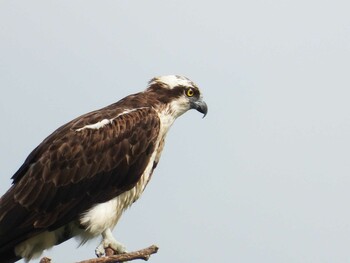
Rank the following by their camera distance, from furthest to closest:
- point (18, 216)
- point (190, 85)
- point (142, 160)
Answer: point (190, 85) < point (142, 160) < point (18, 216)

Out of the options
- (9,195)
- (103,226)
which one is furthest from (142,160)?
(9,195)

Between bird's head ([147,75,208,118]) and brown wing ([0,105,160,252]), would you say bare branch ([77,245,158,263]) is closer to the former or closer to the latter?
brown wing ([0,105,160,252])

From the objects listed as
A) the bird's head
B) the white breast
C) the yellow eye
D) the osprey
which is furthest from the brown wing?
the yellow eye

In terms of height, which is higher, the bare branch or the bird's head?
the bird's head

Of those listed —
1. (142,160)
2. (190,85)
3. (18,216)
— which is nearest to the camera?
(18,216)

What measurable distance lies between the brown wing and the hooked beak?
952mm

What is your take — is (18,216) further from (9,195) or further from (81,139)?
(81,139)

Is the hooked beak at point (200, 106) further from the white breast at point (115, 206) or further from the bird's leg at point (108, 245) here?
the bird's leg at point (108, 245)

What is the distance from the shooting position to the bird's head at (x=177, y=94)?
43.2 ft

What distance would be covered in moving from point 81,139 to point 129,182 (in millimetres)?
918

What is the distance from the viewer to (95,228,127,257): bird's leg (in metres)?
11.8

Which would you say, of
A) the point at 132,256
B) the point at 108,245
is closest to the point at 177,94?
the point at 108,245

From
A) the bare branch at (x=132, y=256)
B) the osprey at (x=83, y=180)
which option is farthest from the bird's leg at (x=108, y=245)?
the bare branch at (x=132, y=256)

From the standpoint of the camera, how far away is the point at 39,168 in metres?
12.0
